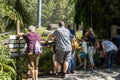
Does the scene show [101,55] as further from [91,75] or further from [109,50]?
[91,75]

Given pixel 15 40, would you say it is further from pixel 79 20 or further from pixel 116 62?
pixel 79 20

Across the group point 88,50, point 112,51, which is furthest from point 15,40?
point 112,51

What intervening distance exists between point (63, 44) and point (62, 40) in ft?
0.47

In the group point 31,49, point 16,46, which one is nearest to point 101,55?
point 16,46

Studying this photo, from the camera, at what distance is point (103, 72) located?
13.1 m

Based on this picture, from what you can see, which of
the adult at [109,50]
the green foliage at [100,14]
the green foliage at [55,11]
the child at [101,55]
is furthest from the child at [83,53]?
the green foliage at [55,11]

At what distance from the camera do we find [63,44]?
37.6 feet

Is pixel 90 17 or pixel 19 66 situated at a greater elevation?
pixel 90 17

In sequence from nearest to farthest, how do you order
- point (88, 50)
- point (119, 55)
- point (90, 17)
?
point (88, 50) → point (119, 55) → point (90, 17)

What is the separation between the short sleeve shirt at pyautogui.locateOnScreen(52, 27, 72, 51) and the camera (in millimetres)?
11430

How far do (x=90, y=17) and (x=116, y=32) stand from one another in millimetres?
2115

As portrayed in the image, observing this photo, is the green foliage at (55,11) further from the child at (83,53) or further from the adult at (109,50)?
the child at (83,53)

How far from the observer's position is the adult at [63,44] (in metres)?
11.4

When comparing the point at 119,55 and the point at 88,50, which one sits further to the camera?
the point at 119,55
